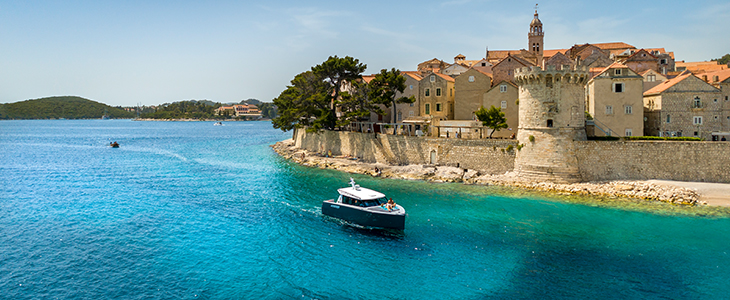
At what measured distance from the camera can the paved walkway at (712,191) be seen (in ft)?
101

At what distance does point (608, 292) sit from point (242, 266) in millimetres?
16908

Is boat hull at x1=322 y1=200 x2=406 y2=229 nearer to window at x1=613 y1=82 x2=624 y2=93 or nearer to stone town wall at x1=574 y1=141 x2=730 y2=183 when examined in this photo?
stone town wall at x1=574 y1=141 x2=730 y2=183

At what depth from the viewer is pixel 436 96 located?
5709cm

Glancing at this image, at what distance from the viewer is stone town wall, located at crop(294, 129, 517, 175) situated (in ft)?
137

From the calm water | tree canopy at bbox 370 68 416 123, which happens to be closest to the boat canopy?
the calm water

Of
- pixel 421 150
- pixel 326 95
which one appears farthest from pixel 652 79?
pixel 326 95

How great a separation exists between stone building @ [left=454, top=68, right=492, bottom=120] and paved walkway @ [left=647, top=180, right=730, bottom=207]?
2433 cm

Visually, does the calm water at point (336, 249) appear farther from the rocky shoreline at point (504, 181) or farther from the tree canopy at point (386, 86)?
the tree canopy at point (386, 86)

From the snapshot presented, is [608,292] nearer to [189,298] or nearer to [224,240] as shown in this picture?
[189,298]

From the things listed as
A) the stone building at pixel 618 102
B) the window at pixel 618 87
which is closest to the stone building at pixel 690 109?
the stone building at pixel 618 102

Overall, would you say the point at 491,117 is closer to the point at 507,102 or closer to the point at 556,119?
the point at 556,119

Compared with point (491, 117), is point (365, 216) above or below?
below

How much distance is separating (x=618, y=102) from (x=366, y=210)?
3045 centimetres

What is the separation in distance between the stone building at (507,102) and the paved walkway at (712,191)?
1803cm
